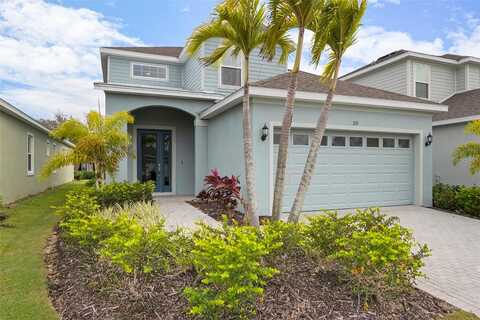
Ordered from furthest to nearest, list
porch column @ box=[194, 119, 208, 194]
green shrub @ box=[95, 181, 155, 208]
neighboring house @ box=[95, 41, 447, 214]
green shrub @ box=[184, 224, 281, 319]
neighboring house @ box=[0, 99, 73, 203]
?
porch column @ box=[194, 119, 208, 194], neighboring house @ box=[0, 99, 73, 203], neighboring house @ box=[95, 41, 447, 214], green shrub @ box=[95, 181, 155, 208], green shrub @ box=[184, 224, 281, 319]

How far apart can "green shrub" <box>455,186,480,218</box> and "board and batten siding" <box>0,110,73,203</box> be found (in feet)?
44.3

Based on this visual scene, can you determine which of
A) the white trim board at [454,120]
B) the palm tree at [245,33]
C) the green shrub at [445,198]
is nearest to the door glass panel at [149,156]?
the palm tree at [245,33]

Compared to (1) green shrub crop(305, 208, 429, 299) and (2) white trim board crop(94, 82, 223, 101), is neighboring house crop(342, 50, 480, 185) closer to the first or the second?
(2) white trim board crop(94, 82, 223, 101)

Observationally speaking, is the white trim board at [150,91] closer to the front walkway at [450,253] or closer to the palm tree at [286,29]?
the palm tree at [286,29]

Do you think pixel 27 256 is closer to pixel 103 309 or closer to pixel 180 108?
pixel 103 309

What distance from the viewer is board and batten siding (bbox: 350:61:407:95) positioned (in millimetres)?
13555

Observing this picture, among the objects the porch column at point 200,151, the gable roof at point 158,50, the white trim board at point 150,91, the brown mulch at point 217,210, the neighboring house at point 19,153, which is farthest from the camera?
the gable roof at point 158,50

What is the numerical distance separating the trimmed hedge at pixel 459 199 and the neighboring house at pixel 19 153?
13420mm

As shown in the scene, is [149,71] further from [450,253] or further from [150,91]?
[450,253]

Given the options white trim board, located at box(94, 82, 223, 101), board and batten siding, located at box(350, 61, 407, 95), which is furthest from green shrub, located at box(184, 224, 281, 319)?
board and batten siding, located at box(350, 61, 407, 95)

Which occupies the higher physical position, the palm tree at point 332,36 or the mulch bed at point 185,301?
the palm tree at point 332,36

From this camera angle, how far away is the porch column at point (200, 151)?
1123 centimetres

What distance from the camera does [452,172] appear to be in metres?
11.6

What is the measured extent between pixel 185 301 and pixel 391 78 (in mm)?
14339
